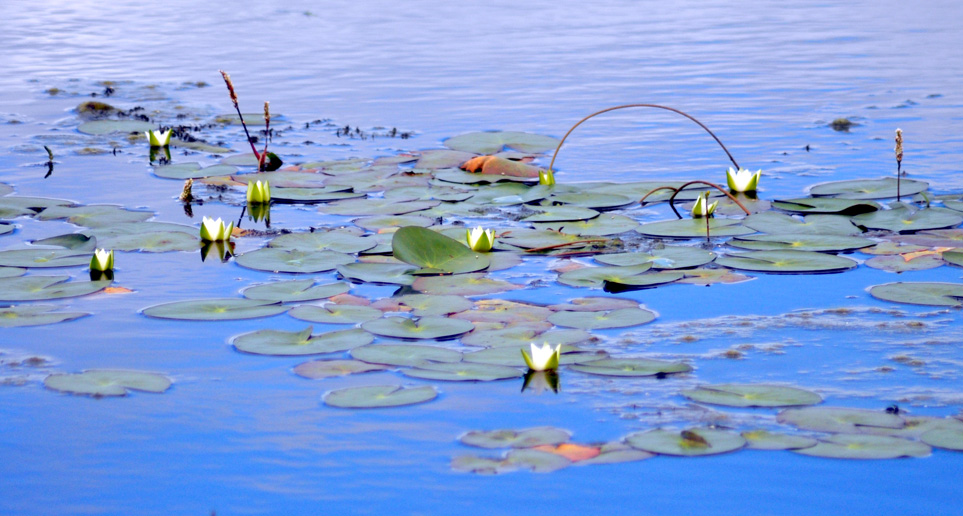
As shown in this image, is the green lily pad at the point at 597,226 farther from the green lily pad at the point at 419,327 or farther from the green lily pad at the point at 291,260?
the green lily pad at the point at 419,327

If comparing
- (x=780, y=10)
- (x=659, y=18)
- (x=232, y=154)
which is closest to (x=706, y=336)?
(x=232, y=154)

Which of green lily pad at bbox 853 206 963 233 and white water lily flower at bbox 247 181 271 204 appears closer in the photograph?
green lily pad at bbox 853 206 963 233

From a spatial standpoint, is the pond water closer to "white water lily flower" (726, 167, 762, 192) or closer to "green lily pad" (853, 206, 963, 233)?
"white water lily flower" (726, 167, 762, 192)

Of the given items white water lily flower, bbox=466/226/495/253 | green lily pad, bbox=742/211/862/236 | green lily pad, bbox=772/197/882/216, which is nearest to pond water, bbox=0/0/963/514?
white water lily flower, bbox=466/226/495/253

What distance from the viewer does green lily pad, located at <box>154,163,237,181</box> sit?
6.31 m

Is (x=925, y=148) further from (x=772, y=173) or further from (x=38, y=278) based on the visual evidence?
(x=38, y=278)

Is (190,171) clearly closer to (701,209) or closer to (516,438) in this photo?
(701,209)

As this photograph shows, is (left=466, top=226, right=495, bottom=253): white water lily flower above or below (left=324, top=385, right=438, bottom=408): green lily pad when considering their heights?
above

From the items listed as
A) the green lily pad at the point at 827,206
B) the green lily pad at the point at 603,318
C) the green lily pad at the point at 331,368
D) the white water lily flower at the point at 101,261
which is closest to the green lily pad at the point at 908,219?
the green lily pad at the point at 827,206

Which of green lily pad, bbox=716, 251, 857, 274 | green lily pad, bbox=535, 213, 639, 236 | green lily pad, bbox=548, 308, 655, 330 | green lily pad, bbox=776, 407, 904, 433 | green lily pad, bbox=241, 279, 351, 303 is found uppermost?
green lily pad, bbox=535, 213, 639, 236

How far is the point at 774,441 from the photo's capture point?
2.81 meters

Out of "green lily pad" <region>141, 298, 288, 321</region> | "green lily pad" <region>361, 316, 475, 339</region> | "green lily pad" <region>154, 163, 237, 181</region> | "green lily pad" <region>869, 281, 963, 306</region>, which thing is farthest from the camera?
"green lily pad" <region>154, 163, 237, 181</region>

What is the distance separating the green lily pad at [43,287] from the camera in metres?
4.06

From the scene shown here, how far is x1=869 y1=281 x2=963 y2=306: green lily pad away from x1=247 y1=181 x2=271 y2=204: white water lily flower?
336 cm
